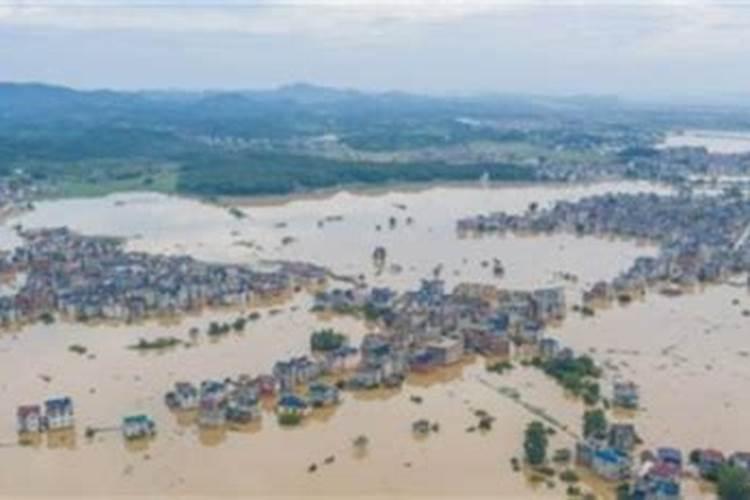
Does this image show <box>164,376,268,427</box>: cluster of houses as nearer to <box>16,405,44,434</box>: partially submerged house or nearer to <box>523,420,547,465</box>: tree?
<box>16,405,44,434</box>: partially submerged house

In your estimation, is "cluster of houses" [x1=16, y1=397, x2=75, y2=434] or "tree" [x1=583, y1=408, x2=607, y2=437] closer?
"tree" [x1=583, y1=408, x2=607, y2=437]

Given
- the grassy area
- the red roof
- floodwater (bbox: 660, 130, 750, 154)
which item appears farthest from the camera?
floodwater (bbox: 660, 130, 750, 154)

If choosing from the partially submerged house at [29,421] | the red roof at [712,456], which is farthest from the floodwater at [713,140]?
the partially submerged house at [29,421]

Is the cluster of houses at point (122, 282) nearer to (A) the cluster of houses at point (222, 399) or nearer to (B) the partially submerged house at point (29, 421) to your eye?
(A) the cluster of houses at point (222, 399)

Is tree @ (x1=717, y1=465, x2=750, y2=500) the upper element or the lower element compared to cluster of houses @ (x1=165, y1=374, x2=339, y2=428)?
upper

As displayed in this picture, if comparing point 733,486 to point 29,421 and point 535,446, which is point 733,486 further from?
point 29,421

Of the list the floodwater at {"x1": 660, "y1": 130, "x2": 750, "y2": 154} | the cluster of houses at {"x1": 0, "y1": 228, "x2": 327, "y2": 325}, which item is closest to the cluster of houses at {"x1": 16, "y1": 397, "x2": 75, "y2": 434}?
the cluster of houses at {"x1": 0, "y1": 228, "x2": 327, "y2": 325}

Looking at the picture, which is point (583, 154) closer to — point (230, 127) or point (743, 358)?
point (230, 127)

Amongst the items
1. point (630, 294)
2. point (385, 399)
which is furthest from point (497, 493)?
point (630, 294)
